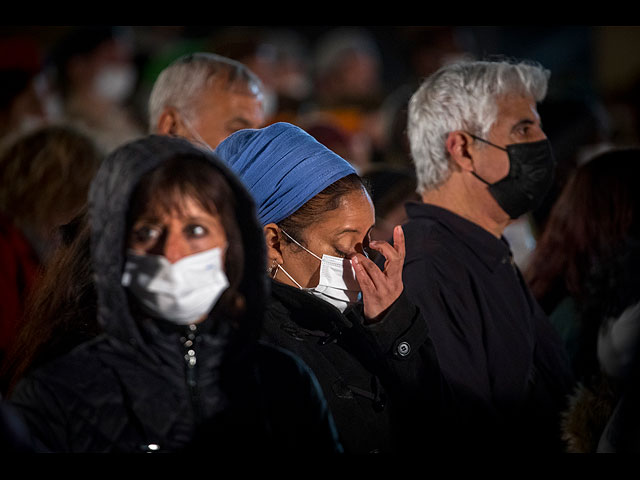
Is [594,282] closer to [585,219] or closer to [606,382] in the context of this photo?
[585,219]

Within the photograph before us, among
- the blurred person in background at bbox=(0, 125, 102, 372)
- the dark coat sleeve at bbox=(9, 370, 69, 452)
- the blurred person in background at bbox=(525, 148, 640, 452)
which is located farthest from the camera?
the blurred person in background at bbox=(0, 125, 102, 372)

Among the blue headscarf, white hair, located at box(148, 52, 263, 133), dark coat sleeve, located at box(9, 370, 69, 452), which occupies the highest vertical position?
white hair, located at box(148, 52, 263, 133)

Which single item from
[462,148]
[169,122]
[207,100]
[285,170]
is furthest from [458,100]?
[169,122]

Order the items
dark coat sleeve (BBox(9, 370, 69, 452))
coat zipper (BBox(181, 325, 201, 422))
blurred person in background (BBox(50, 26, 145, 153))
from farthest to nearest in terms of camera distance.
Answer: blurred person in background (BBox(50, 26, 145, 153)) → coat zipper (BBox(181, 325, 201, 422)) → dark coat sleeve (BBox(9, 370, 69, 452))

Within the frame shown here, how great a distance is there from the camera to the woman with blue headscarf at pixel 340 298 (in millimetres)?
2613

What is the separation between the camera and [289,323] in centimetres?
262

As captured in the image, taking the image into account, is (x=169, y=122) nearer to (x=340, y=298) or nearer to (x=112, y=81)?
(x=340, y=298)

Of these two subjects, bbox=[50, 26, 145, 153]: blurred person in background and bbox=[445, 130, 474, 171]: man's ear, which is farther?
bbox=[50, 26, 145, 153]: blurred person in background

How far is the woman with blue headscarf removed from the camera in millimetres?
2613

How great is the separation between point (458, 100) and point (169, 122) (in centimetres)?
142

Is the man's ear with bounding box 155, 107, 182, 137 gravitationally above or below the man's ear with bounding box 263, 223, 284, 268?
above

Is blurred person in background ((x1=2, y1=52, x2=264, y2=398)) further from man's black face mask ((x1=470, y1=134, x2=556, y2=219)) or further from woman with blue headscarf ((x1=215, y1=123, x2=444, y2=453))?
man's black face mask ((x1=470, y1=134, x2=556, y2=219))

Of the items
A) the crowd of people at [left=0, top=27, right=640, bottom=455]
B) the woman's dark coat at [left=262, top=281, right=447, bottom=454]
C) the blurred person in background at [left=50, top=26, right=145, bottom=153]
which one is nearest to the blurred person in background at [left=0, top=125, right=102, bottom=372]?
the crowd of people at [left=0, top=27, right=640, bottom=455]

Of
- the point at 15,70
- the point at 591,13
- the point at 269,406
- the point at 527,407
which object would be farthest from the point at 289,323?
the point at 15,70
